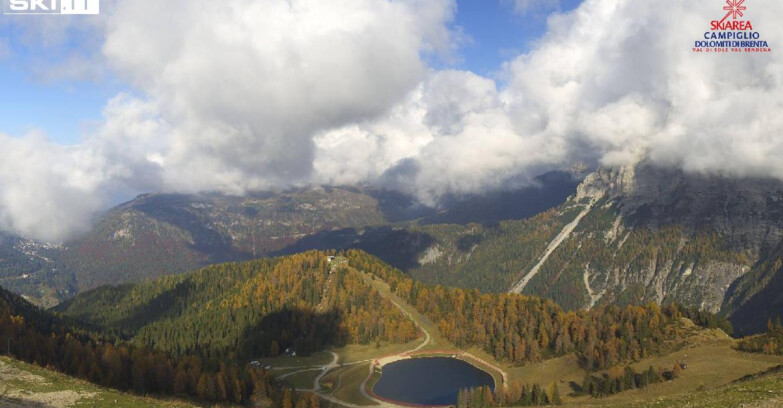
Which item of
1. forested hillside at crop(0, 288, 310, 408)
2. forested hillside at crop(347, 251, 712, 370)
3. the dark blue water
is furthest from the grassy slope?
forested hillside at crop(347, 251, 712, 370)

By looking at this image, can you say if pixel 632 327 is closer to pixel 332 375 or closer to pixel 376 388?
pixel 376 388

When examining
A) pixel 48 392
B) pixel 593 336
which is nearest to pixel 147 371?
pixel 48 392

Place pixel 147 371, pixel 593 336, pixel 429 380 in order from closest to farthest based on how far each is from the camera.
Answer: pixel 147 371, pixel 593 336, pixel 429 380

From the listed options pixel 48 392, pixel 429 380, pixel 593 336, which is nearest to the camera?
pixel 48 392

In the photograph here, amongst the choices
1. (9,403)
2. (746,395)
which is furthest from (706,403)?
(9,403)

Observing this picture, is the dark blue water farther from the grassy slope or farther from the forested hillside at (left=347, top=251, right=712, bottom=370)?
the grassy slope

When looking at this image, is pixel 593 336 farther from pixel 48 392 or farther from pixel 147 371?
pixel 48 392
